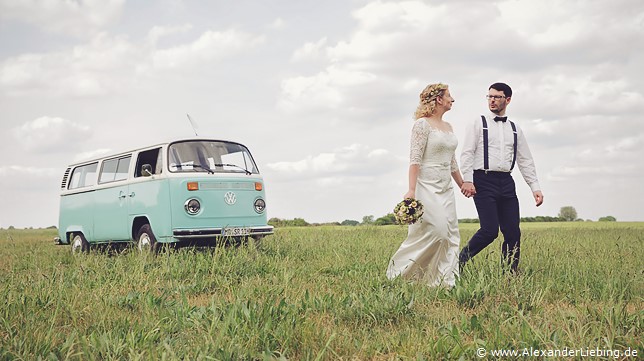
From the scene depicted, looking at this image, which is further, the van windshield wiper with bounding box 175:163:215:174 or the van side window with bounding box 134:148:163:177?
the van side window with bounding box 134:148:163:177

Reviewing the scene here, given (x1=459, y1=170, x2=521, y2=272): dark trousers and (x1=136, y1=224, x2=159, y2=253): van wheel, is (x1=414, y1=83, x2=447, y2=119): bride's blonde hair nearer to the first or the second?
(x1=459, y1=170, x2=521, y2=272): dark trousers

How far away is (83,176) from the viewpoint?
12.6 m

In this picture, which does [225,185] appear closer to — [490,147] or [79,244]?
[490,147]

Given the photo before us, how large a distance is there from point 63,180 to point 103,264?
253 inches

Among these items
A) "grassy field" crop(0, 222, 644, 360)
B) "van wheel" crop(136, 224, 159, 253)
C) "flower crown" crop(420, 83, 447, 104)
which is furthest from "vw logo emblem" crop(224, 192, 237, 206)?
"flower crown" crop(420, 83, 447, 104)

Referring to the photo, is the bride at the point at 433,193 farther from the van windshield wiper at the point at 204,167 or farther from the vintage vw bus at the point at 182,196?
the van windshield wiper at the point at 204,167

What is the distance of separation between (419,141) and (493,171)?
1.03 meters

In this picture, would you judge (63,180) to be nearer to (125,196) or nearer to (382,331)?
(125,196)

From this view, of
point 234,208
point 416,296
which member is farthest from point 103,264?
point 416,296

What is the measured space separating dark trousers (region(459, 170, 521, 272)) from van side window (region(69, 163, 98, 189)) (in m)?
8.71

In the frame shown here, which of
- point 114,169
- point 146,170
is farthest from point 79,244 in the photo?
point 146,170

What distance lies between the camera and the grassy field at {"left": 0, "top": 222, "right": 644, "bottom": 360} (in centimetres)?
369

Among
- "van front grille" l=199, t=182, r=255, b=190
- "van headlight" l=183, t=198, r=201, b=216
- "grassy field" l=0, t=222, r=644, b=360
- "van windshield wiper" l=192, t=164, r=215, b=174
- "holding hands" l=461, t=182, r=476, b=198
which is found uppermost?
"van windshield wiper" l=192, t=164, r=215, b=174

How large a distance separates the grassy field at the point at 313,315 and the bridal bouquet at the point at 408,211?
676 millimetres
